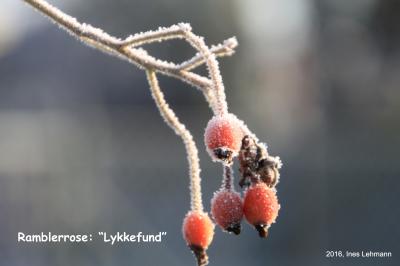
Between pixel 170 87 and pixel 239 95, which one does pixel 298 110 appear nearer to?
pixel 239 95

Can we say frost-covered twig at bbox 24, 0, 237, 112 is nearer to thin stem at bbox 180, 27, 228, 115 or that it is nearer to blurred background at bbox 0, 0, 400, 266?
thin stem at bbox 180, 27, 228, 115

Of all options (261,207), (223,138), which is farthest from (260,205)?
(223,138)

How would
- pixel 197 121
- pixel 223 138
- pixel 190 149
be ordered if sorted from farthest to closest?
pixel 197 121, pixel 190 149, pixel 223 138

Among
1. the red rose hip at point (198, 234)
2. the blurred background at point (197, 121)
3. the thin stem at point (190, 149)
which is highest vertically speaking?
the blurred background at point (197, 121)

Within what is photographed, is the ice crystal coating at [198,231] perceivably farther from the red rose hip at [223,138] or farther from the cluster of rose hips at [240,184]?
the red rose hip at [223,138]

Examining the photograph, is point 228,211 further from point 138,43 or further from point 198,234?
point 138,43

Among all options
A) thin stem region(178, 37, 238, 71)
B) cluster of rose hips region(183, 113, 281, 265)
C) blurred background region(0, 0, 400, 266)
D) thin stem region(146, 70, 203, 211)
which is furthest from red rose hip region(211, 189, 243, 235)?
blurred background region(0, 0, 400, 266)

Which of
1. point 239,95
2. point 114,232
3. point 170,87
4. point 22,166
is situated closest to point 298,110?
point 239,95

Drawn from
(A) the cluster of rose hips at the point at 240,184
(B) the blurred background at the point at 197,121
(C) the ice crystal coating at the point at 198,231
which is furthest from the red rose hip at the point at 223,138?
(B) the blurred background at the point at 197,121
